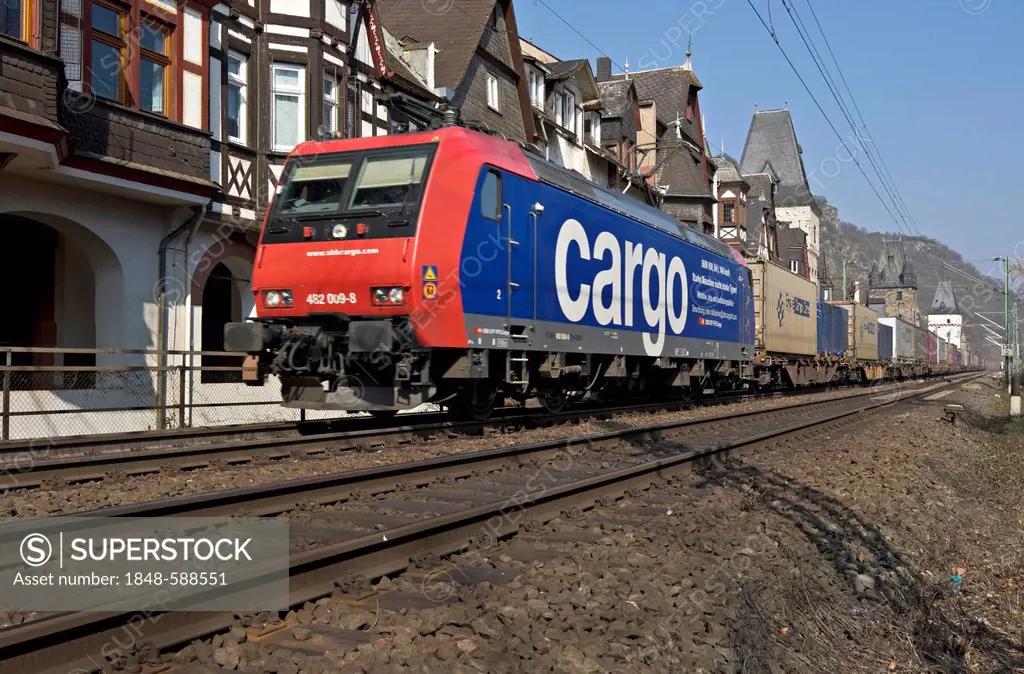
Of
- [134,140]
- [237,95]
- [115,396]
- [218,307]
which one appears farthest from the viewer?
[218,307]

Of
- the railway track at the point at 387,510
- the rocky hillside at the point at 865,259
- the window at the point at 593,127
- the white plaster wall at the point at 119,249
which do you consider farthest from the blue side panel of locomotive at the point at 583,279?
the rocky hillside at the point at 865,259

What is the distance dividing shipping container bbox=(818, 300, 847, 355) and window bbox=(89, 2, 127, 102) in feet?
84.6

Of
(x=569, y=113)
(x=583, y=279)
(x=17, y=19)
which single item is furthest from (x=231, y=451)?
(x=569, y=113)

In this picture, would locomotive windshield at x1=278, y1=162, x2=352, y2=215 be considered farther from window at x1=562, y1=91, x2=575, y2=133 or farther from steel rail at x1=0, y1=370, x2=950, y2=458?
window at x1=562, y1=91, x2=575, y2=133

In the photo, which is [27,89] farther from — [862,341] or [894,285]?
[894,285]

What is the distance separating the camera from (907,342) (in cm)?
5512

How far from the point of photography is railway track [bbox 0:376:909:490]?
8172mm

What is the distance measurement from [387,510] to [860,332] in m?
37.6

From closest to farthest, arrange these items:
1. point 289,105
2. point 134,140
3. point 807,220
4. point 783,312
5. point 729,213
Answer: point 134,140
point 289,105
point 783,312
point 729,213
point 807,220

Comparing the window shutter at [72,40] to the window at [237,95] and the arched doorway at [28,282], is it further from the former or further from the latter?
the window at [237,95]

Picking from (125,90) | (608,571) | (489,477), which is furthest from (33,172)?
(608,571)

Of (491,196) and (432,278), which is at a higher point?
(491,196)

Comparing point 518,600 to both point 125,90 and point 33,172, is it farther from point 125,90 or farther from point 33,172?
point 125,90

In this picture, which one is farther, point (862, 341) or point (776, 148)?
point (776, 148)
